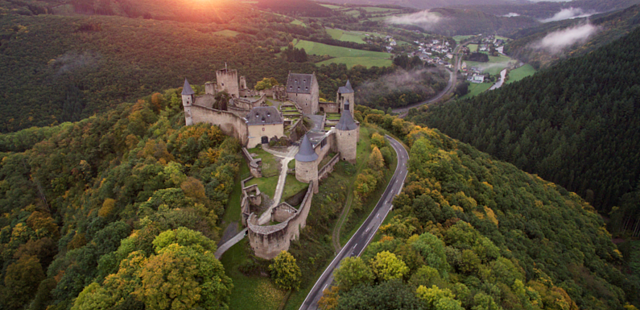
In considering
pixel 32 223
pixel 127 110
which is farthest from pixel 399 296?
pixel 127 110

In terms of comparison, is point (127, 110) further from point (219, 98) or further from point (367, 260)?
point (367, 260)

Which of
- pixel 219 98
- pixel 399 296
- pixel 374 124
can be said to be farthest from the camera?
pixel 374 124

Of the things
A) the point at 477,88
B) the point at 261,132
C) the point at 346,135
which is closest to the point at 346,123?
the point at 346,135

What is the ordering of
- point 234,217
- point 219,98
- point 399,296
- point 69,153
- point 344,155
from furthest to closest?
point 69,153, point 219,98, point 344,155, point 234,217, point 399,296

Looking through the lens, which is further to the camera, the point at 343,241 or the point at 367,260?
the point at 343,241

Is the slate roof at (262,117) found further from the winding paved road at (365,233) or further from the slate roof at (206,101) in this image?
the winding paved road at (365,233)

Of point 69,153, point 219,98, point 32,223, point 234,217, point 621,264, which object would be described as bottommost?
point 621,264

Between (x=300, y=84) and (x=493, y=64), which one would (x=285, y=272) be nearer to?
(x=300, y=84)
